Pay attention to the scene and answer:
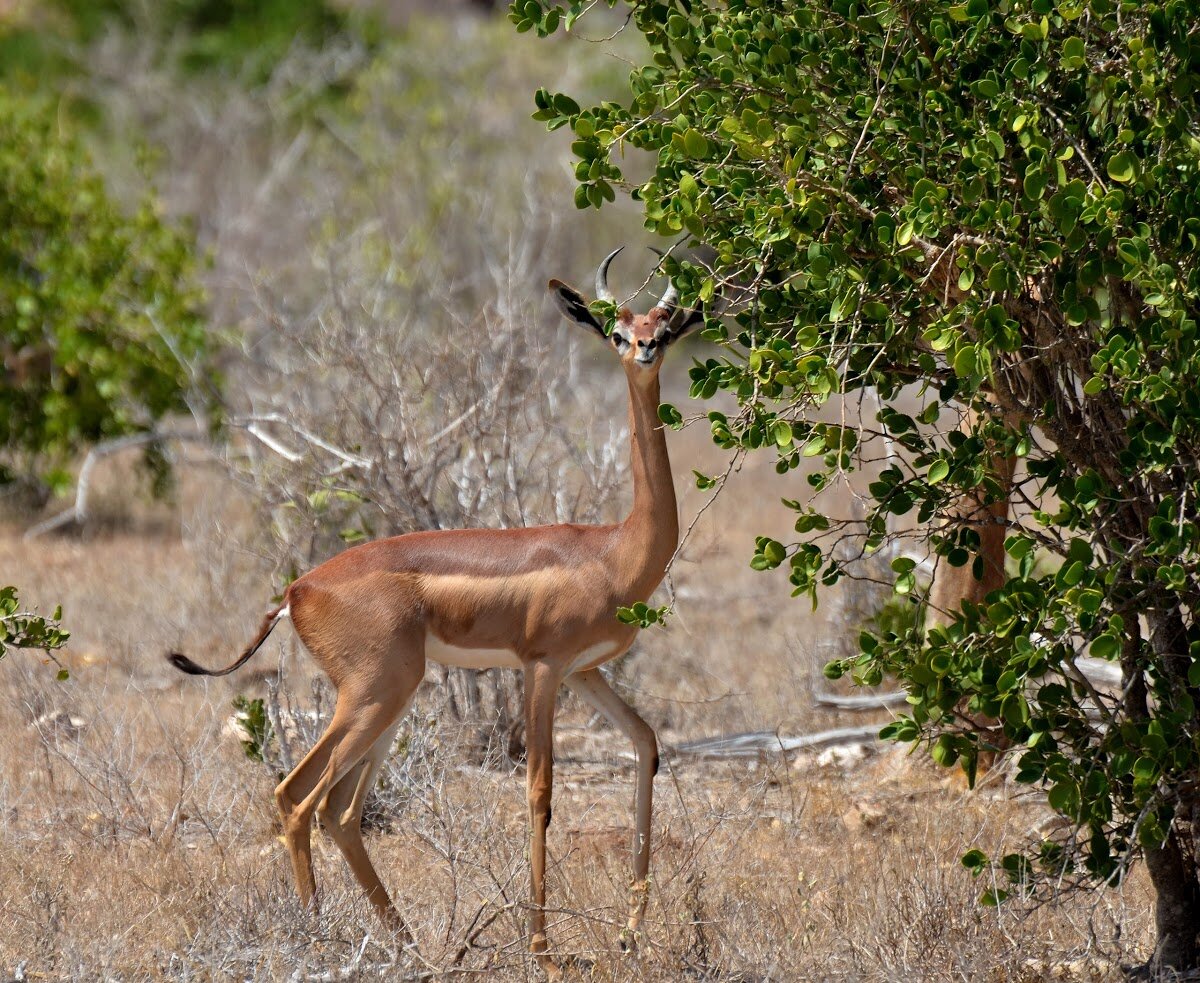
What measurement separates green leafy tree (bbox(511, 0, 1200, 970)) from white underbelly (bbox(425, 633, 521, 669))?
1050 mm

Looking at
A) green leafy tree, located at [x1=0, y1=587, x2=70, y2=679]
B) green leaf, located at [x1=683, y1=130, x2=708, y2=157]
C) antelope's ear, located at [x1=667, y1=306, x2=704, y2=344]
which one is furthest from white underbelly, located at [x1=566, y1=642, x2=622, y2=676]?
green leaf, located at [x1=683, y1=130, x2=708, y2=157]

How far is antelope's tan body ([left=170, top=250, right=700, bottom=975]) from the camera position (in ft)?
15.0

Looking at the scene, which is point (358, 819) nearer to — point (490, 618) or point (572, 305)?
point (490, 618)

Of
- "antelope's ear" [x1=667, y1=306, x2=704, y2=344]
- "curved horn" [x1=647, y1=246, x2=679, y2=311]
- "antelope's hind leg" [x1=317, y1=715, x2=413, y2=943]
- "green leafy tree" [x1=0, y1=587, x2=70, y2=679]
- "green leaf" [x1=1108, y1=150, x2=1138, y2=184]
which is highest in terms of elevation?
"curved horn" [x1=647, y1=246, x2=679, y2=311]

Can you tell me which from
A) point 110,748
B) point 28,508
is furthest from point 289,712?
point 28,508

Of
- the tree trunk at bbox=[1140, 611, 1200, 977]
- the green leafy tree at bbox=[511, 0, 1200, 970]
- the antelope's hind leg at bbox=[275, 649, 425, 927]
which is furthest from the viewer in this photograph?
the antelope's hind leg at bbox=[275, 649, 425, 927]

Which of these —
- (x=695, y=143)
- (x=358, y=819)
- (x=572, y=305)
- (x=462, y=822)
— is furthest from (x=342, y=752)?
(x=695, y=143)

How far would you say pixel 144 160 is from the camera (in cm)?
995

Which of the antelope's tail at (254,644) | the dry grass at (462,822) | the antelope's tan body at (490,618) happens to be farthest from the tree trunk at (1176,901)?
the antelope's tail at (254,644)

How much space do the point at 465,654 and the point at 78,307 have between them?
6053 mm

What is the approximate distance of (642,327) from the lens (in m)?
4.68

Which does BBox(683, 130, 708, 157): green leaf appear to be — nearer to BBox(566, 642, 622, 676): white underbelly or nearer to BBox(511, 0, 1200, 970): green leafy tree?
BBox(511, 0, 1200, 970): green leafy tree

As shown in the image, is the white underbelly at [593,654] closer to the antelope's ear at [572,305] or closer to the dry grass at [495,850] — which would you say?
the dry grass at [495,850]

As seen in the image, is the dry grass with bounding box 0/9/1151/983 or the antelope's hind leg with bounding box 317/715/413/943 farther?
the antelope's hind leg with bounding box 317/715/413/943
